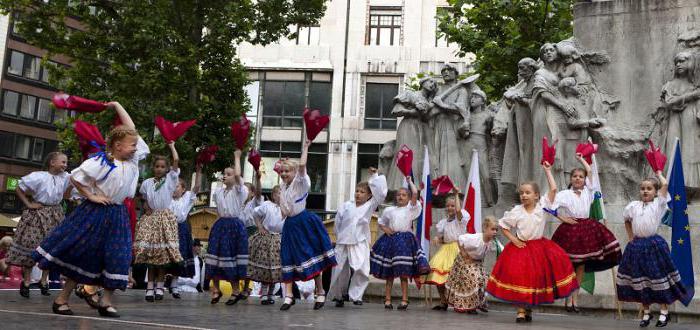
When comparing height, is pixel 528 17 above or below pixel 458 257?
above

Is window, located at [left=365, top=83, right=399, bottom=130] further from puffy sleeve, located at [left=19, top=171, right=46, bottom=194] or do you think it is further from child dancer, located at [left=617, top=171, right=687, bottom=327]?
child dancer, located at [left=617, top=171, right=687, bottom=327]

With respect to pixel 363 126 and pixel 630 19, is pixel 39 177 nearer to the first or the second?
pixel 630 19

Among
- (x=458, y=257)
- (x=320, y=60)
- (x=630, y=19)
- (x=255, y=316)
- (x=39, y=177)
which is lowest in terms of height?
(x=255, y=316)

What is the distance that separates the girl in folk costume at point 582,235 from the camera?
11.4 m

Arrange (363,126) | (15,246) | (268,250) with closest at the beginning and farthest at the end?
(15,246) < (268,250) < (363,126)

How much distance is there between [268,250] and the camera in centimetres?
1321

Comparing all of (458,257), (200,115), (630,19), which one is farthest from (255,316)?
(200,115)

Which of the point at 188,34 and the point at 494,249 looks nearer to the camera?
the point at 494,249

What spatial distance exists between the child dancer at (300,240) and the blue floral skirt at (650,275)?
3577mm

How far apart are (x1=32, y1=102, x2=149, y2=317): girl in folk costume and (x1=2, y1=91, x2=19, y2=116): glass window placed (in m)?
48.8

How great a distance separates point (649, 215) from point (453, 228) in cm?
338

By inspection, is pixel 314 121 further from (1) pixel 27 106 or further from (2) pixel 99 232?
(1) pixel 27 106

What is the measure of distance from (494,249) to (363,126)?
31.4 metres

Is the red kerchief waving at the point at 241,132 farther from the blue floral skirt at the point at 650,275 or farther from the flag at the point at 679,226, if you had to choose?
the flag at the point at 679,226
